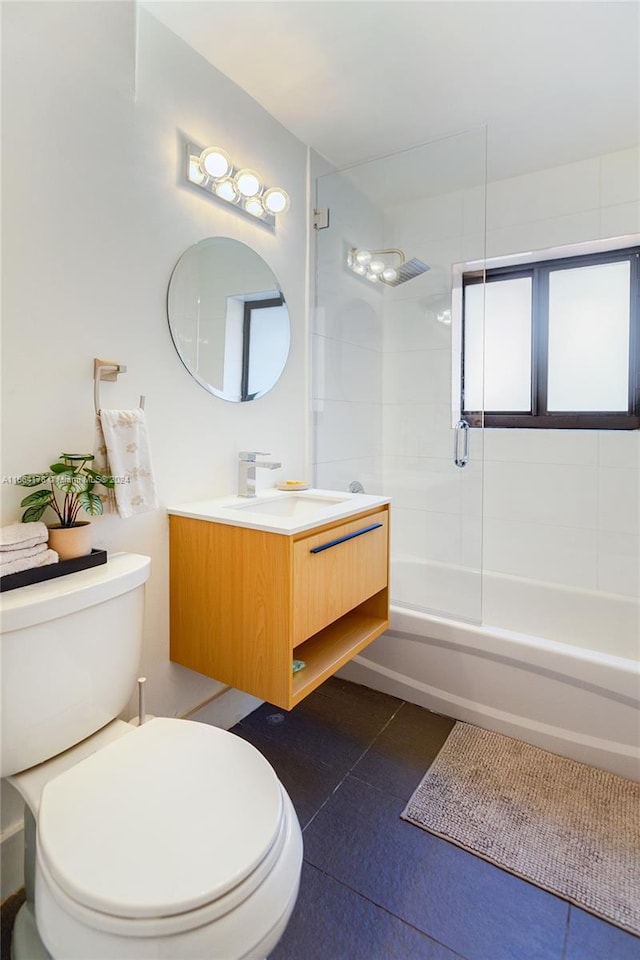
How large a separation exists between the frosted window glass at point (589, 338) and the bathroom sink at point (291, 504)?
142 cm

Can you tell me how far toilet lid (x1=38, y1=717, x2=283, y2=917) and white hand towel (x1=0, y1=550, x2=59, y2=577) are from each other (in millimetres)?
417

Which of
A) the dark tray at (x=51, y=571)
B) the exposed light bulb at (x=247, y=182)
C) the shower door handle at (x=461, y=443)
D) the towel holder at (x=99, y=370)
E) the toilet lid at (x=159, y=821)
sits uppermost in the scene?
the exposed light bulb at (x=247, y=182)

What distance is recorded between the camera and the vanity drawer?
4.67 ft

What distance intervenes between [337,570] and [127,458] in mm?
724

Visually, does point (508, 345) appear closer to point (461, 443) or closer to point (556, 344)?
point (556, 344)

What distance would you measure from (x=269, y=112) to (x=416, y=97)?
0.57 metres

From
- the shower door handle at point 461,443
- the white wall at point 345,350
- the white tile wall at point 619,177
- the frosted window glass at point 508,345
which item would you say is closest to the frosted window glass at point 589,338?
the frosted window glass at point 508,345

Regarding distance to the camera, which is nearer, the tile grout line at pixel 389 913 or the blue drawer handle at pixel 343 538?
the tile grout line at pixel 389 913

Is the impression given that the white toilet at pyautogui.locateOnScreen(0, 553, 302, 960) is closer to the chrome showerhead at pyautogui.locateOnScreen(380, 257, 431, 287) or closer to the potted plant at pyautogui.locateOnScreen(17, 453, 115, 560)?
the potted plant at pyautogui.locateOnScreen(17, 453, 115, 560)

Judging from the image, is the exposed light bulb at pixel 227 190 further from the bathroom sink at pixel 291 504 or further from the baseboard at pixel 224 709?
the baseboard at pixel 224 709

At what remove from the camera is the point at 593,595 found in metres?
2.33

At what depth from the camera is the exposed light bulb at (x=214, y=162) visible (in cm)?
159

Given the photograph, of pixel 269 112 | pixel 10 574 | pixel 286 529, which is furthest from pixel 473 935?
pixel 269 112

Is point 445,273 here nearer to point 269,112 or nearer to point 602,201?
point 602,201
